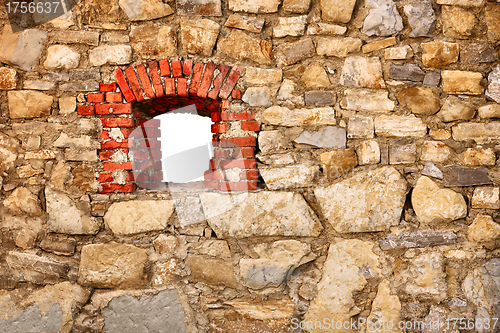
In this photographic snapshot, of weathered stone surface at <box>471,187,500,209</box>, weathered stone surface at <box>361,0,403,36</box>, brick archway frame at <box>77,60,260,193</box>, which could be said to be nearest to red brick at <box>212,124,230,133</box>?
brick archway frame at <box>77,60,260,193</box>

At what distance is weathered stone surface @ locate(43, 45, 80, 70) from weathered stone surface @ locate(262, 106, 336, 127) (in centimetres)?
128

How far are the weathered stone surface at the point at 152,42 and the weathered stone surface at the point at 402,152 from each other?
152 cm

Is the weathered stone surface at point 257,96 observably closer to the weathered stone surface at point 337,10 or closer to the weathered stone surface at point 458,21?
the weathered stone surface at point 337,10

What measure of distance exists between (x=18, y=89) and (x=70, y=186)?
0.70 m

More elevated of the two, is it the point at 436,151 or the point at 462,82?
the point at 462,82

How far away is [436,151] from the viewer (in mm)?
2303

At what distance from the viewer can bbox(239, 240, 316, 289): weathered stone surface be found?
2.29 metres

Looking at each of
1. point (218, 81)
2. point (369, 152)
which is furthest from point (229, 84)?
point (369, 152)

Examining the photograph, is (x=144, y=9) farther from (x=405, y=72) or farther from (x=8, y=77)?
(x=405, y=72)

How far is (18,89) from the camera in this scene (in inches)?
90.6

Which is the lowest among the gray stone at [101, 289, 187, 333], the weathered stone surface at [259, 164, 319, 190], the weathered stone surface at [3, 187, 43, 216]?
the gray stone at [101, 289, 187, 333]

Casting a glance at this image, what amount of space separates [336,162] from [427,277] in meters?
0.93

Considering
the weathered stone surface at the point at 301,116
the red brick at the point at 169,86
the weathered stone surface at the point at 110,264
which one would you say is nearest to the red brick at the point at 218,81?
the red brick at the point at 169,86

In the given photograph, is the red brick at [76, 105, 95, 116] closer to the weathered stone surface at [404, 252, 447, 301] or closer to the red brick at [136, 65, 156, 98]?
the red brick at [136, 65, 156, 98]
